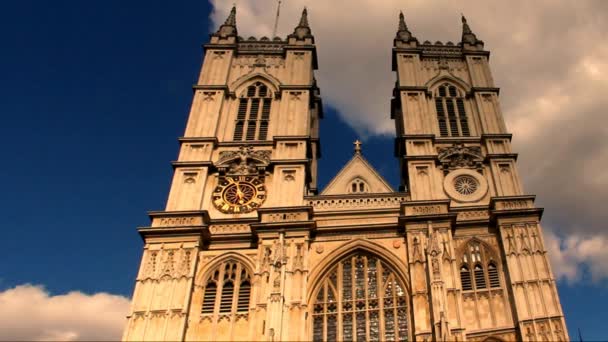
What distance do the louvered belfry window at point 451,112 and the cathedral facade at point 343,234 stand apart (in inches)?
3.1

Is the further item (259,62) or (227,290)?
→ (259,62)

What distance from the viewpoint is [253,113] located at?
3200 centimetres

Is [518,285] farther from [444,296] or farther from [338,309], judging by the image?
[338,309]

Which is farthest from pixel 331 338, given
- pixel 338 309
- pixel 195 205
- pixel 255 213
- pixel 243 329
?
pixel 195 205

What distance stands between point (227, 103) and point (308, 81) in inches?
184

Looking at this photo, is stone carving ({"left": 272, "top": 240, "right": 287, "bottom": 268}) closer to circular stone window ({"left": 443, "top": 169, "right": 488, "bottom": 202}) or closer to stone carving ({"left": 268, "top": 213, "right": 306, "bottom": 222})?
stone carving ({"left": 268, "top": 213, "right": 306, "bottom": 222})

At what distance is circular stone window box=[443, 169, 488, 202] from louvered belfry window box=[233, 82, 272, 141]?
31.6ft

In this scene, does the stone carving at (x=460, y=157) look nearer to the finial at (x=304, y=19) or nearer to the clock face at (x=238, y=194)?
the clock face at (x=238, y=194)

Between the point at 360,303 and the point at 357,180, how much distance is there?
23.3 feet

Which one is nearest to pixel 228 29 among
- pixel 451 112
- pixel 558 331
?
pixel 451 112

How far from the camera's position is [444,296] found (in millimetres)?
22547

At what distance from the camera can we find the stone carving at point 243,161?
94.7 feet

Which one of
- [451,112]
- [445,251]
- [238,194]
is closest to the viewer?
[445,251]

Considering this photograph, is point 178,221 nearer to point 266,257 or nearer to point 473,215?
point 266,257
